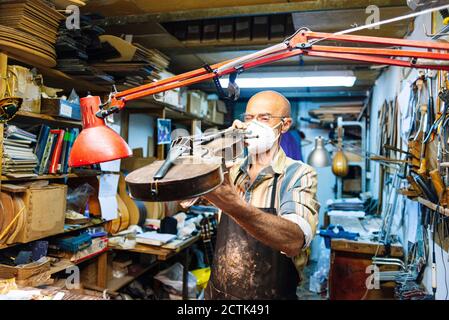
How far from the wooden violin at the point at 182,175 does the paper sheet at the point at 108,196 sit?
2.05 m

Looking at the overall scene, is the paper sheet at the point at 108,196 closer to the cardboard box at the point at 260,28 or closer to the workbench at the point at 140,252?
the workbench at the point at 140,252

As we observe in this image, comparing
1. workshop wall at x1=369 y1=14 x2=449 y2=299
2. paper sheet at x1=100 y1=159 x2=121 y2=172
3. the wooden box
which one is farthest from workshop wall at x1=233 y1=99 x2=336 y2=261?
the wooden box

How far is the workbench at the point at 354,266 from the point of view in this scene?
3043mm

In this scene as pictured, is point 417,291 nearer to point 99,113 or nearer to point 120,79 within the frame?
point 99,113

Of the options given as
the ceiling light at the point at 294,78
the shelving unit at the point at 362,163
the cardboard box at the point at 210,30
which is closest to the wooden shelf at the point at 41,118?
the cardboard box at the point at 210,30

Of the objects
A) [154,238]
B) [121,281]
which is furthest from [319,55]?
[121,281]

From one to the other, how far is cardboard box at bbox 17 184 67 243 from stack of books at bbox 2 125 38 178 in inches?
4.9

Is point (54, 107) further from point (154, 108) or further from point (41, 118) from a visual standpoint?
point (154, 108)

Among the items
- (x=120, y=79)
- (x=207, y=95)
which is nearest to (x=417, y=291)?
(x=120, y=79)

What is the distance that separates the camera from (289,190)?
1.60 m

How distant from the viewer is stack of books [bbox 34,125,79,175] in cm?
227
